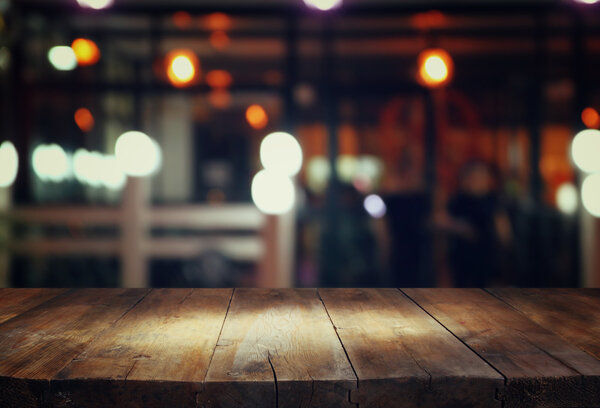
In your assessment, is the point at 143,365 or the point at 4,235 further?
the point at 4,235

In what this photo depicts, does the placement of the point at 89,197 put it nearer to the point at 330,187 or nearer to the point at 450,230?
the point at 330,187

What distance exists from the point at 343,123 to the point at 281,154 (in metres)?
0.64

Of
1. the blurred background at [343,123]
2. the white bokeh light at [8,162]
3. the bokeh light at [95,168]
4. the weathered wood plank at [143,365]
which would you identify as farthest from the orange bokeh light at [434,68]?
the weathered wood plank at [143,365]

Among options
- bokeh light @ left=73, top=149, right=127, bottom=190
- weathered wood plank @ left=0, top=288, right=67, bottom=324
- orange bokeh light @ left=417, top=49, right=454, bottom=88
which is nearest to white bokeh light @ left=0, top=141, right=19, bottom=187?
bokeh light @ left=73, top=149, right=127, bottom=190

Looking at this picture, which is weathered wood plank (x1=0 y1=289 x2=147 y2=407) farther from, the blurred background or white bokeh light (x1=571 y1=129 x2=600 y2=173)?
white bokeh light (x1=571 y1=129 x2=600 y2=173)

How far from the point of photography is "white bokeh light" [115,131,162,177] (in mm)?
5562

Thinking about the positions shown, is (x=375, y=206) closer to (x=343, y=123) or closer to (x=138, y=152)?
(x=343, y=123)

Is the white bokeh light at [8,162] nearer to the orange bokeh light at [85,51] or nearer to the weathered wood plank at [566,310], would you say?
the orange bokeh light at [85,51]

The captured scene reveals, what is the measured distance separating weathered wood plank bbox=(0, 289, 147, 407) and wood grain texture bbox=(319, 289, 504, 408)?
63 centimetres

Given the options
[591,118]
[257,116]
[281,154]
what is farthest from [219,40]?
[591,118]

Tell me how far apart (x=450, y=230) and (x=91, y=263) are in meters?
3.28

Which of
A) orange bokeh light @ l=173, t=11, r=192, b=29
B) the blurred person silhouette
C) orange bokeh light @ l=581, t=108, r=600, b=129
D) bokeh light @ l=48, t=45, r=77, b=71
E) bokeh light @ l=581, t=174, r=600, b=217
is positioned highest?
orange bokeh light @ l=173, t=11, r=192, b=29

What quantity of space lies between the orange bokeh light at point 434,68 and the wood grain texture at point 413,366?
13.9 feet

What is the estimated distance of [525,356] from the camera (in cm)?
131
